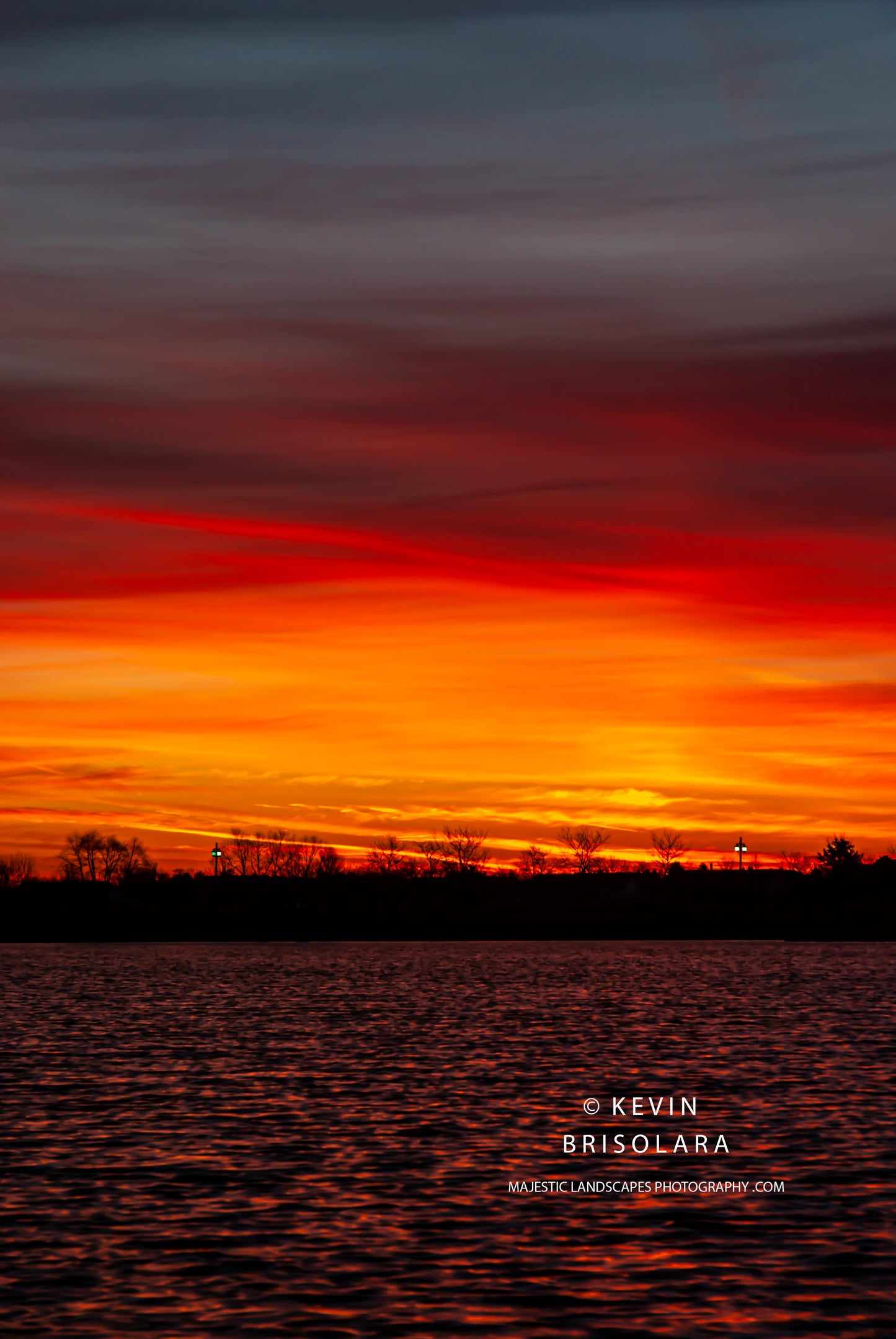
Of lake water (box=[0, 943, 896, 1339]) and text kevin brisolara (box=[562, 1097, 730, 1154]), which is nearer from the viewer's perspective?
lake water (box=[0, 943, 896, 1339])

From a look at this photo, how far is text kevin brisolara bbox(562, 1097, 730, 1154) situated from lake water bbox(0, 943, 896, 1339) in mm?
539

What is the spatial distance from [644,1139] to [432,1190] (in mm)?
11149

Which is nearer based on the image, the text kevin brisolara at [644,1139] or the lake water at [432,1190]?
the lake water at [432,1190]

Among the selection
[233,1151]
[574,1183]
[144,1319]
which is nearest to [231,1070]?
[233,1151]

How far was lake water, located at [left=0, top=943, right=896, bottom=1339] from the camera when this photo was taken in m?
28.6

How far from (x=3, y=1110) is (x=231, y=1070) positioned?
51.5 feet

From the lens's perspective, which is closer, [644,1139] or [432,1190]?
[432,1190]

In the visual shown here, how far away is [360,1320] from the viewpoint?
27.6m

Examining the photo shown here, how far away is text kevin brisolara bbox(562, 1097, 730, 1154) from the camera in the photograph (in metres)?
46.5

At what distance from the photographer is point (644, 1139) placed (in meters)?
48.7

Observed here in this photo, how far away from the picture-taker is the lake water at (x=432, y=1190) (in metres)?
28.6

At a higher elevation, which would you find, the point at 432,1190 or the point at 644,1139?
the point at 644,1139

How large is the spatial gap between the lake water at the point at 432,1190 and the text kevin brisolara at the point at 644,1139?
1.77ft

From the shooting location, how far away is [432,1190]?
39.8m
